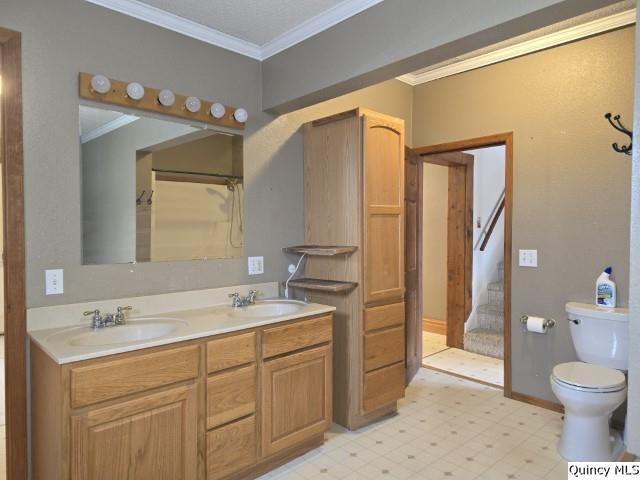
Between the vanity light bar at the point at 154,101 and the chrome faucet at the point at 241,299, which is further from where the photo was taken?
the chrome faucet at the point at 241,299

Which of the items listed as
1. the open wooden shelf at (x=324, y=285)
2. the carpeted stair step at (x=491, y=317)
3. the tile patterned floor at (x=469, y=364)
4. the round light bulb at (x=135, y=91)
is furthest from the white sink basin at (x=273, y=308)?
the carpeted stair step at (x=491, y=317)

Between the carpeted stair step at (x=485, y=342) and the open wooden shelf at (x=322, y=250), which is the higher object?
the open wooden shelf at (x=322, y=250)

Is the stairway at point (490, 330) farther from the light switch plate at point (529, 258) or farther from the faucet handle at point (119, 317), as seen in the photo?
the faucet handle at point (119, 317)

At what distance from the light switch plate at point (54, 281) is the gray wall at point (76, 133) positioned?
2cm

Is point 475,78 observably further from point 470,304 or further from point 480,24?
point 470,304

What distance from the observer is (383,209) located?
270 centimetres

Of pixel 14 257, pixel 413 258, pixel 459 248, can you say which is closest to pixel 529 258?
pixel 413 258

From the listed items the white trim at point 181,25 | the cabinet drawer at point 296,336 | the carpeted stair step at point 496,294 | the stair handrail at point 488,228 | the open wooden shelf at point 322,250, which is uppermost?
the white trim at point 181,25

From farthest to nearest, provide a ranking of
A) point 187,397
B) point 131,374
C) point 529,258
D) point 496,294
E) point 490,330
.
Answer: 1. point 496,294
2. point 490,330
3. point 529,258
4. point 187,397
5. point 131,374

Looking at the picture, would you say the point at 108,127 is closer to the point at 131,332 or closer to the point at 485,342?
the point at 131,332

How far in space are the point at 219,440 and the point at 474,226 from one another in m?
3.54

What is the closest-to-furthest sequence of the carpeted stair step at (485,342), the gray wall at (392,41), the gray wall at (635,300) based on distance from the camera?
the gray wall at (635,300) → the gray wall at (392,41) → the carpeted stair step at (485,342)

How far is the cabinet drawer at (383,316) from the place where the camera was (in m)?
2.63

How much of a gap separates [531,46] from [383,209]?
62.5 inches
